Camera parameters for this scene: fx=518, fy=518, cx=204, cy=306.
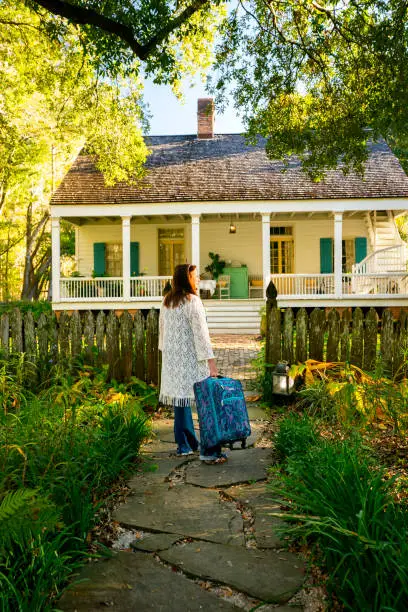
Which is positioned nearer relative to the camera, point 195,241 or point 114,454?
point 114,454

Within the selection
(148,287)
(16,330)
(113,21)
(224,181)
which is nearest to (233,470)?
(16,330)

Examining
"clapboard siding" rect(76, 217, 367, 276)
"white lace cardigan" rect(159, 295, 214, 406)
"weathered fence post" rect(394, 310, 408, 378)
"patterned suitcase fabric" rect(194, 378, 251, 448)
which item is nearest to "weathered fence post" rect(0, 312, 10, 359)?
"white lace cardigan" rect(159, 295, 214, 406)

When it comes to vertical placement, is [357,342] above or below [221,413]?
above

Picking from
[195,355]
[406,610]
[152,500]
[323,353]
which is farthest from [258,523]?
[323,353]

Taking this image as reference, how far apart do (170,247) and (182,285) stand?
16557 millimetres

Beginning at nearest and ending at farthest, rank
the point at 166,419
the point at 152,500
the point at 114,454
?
the point at 152,500
the point at 114,454
the point at 166,419

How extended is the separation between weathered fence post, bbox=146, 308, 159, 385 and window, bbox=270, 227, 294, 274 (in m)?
14.3

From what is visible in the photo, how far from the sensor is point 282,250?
68.0ft

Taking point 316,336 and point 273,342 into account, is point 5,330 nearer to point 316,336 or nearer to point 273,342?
point 273,342

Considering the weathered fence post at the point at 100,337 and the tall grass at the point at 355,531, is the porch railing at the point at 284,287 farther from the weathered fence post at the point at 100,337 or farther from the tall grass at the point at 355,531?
the tall grass at the point at 355,531

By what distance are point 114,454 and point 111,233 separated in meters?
17.6

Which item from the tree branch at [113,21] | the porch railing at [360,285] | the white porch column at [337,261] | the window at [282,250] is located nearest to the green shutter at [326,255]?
the window at [282,250]

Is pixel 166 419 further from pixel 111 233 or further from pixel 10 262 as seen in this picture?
pixel 10 262

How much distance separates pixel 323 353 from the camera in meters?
6.70
